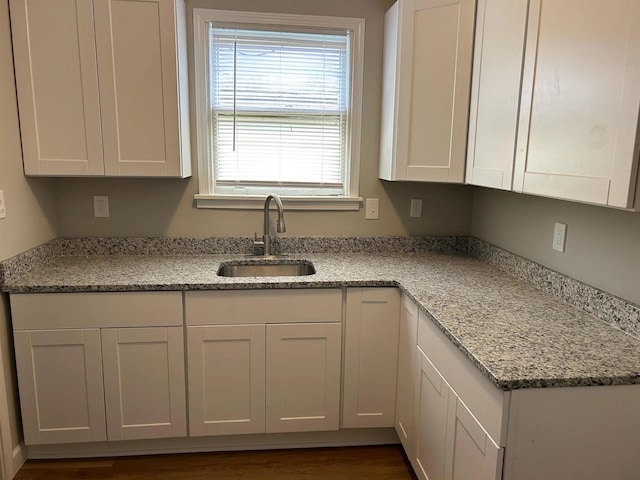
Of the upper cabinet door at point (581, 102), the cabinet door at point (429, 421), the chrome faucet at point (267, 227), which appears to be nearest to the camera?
the upper cabinet door at point (581, 102)

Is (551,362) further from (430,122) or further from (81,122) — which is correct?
(81,122)

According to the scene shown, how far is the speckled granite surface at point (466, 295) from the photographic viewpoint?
1.27 meters

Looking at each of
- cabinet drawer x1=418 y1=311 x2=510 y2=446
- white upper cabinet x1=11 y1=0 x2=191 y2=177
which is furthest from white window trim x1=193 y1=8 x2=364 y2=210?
cabinet drawer x1=418 y1=311 x2=510 y2=446

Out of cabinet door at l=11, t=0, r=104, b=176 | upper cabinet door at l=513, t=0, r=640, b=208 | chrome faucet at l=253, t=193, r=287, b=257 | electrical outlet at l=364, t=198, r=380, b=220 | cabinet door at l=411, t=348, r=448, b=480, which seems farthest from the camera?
electrical outlet at l=364, t=198, r=380, b=220

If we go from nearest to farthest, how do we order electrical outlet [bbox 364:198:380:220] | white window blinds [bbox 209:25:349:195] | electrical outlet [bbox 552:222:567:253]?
electrical outlet [bbox 552:222:567:253], white window blinds [bbox 209:25:349:195], electrical outlet [bbox 364:198:380:220]

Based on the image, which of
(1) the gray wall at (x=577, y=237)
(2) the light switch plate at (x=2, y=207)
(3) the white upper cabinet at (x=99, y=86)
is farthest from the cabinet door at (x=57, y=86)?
(1) the gray wall at (x=577, y=237)

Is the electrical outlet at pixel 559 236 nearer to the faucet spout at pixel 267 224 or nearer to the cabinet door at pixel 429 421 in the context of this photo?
the cabinet door at pixel 429 421

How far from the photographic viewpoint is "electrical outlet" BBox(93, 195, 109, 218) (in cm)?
244

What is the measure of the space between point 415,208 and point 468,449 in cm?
149

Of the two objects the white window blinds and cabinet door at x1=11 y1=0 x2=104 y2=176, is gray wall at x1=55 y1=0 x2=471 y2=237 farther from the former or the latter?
cabinet door at x1=11 y1=0 x2=104 y2=176

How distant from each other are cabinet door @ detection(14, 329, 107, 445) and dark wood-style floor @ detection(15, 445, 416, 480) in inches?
5.6

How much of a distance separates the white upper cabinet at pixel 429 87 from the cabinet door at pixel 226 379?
3.59 feet

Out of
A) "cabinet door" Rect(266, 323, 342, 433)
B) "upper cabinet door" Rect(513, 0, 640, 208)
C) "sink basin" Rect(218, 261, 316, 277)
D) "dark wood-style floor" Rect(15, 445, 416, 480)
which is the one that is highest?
"upper cabinet door" Rect(513, 0, 640, 208)

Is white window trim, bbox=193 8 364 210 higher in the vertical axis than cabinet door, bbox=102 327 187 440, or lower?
higher
